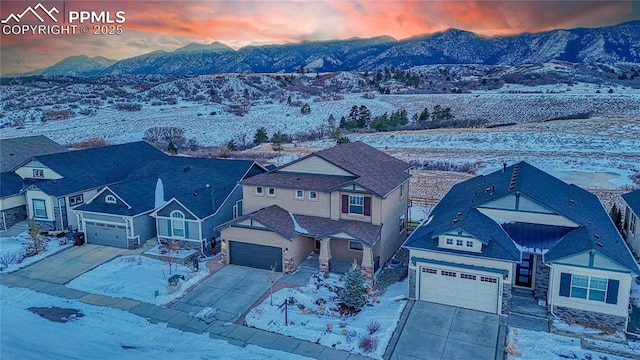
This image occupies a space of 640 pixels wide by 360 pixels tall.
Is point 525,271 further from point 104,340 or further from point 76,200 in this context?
point 76,200

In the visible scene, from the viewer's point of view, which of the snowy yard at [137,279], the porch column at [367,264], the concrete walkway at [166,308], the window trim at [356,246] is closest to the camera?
the concrete walkway at [166,308]

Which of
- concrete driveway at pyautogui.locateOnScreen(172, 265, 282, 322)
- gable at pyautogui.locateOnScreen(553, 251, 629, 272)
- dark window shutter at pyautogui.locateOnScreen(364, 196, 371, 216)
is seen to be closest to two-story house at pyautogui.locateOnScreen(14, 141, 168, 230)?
concrete driveway at pyautogui.locateOnScreen(172, 265, 282, 322)

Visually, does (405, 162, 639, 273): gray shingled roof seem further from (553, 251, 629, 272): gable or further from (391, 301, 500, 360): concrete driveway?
(391, 301, 500, 360): concrete driveway

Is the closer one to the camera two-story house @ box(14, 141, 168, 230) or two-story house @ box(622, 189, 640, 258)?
two-story house @ box(622, 189, 640, 258)

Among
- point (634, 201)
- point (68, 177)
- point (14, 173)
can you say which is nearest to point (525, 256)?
point (634, 201)

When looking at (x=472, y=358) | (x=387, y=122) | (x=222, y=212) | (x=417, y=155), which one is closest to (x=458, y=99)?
(x=387, y=122)

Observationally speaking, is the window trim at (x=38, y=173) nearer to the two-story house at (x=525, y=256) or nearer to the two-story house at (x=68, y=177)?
the two-story house at (x=68, y=177)

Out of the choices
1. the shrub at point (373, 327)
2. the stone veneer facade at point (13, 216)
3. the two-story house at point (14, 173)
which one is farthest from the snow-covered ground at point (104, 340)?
the two-story house at point (14, 173)
